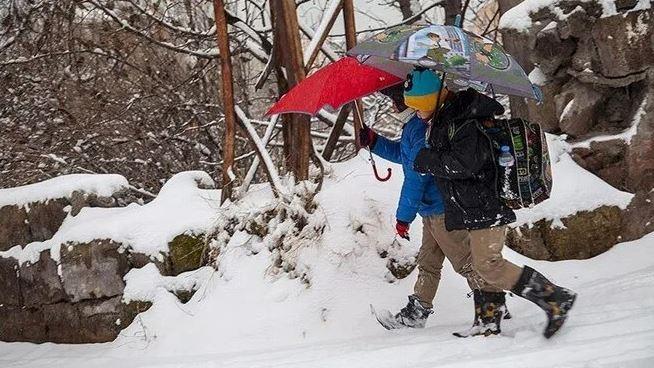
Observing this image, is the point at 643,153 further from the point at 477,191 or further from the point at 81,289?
the point at 81,289

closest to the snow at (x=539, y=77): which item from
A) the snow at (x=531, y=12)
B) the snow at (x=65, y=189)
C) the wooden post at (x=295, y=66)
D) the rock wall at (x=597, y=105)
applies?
the rock wall at (x=597, y=105)

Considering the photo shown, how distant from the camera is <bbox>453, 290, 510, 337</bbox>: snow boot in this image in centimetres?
311

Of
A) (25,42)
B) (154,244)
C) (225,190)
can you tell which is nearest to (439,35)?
(225,190)

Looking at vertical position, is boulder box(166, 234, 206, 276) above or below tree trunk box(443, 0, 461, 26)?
below

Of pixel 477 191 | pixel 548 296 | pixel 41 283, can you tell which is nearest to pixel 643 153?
pixel 548 296

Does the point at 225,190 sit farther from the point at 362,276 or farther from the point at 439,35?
the point at 439,35

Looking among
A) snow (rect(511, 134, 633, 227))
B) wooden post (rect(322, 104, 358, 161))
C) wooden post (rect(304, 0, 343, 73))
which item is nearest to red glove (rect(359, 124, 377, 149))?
snow (rect(511, 134, 633, 227))

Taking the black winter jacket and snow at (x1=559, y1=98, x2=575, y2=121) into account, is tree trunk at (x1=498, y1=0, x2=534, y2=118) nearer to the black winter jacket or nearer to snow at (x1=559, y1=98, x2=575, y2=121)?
snow at (x1=559, y1=98, x2=575, y2=121)

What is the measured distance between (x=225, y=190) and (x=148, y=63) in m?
5.32

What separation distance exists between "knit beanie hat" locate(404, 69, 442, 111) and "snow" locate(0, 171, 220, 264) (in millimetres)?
2365

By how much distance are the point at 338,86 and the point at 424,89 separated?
0.75m

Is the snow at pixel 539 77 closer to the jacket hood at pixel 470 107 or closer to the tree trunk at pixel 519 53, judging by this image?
the tree trunk at pixel 519 53

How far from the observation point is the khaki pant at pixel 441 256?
10.6 feet

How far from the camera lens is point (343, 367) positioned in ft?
9.89
